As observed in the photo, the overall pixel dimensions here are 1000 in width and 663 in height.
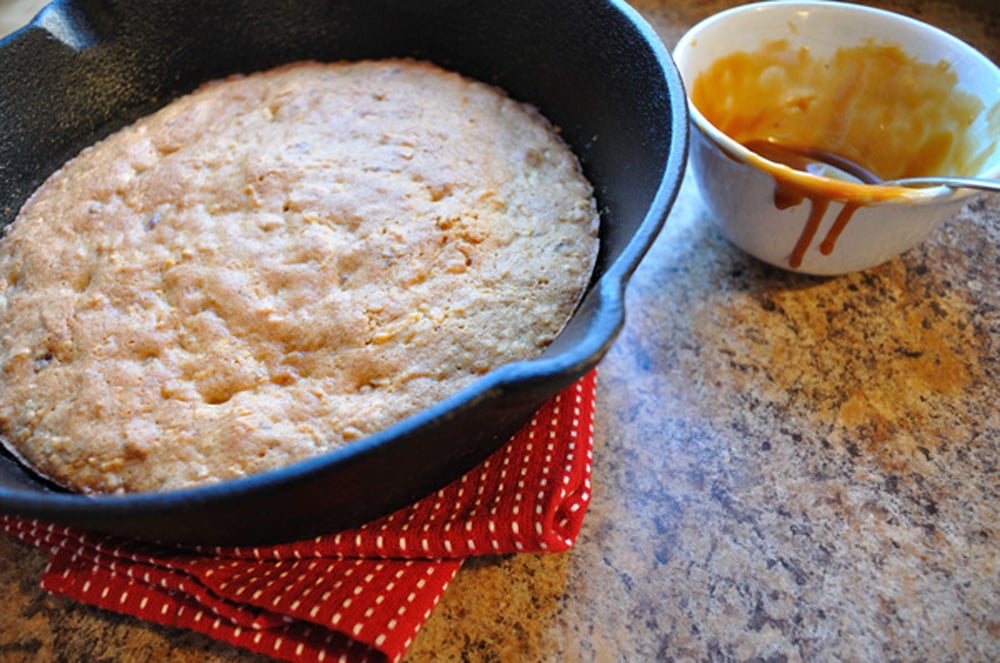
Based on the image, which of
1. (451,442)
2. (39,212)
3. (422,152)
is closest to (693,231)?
(422,152)

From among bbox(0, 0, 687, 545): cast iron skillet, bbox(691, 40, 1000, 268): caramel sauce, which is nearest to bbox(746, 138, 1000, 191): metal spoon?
bbox(691, 40, 1000, 268): caramel sauce

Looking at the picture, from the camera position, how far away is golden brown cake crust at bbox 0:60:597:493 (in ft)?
2.93

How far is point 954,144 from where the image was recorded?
1.20m

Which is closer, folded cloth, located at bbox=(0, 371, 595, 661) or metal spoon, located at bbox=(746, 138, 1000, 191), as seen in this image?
folded cloth, located at bbox=(0, 371, 595, 661)

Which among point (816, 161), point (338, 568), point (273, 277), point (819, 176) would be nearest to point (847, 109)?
point (816, 161)

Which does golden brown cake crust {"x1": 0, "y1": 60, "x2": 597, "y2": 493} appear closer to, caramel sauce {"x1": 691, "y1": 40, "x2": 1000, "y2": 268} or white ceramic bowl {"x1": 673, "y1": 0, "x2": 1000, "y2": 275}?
white ceramic bowl {"x1": 673, "y1": 0, "x2": 1000, "y2": 275}

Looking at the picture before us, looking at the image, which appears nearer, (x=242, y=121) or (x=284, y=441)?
(x=284, y=441)

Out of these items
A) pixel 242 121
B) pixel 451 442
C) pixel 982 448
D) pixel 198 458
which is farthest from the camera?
pixel 242 121

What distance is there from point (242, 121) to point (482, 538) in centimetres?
85

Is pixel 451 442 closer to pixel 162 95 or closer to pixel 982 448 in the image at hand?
pixel 982 448

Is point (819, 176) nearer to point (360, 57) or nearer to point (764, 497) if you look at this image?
point (764, 497)

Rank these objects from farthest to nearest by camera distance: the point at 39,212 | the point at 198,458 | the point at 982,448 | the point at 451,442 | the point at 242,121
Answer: the point at 242,121
the point at 39,212
the point at 982,448
the point at 198,458
the point at 451,442

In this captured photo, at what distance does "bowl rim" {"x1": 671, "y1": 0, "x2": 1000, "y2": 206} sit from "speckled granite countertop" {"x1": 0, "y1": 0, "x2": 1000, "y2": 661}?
0.24 metres

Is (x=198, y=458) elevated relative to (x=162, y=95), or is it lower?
lower
